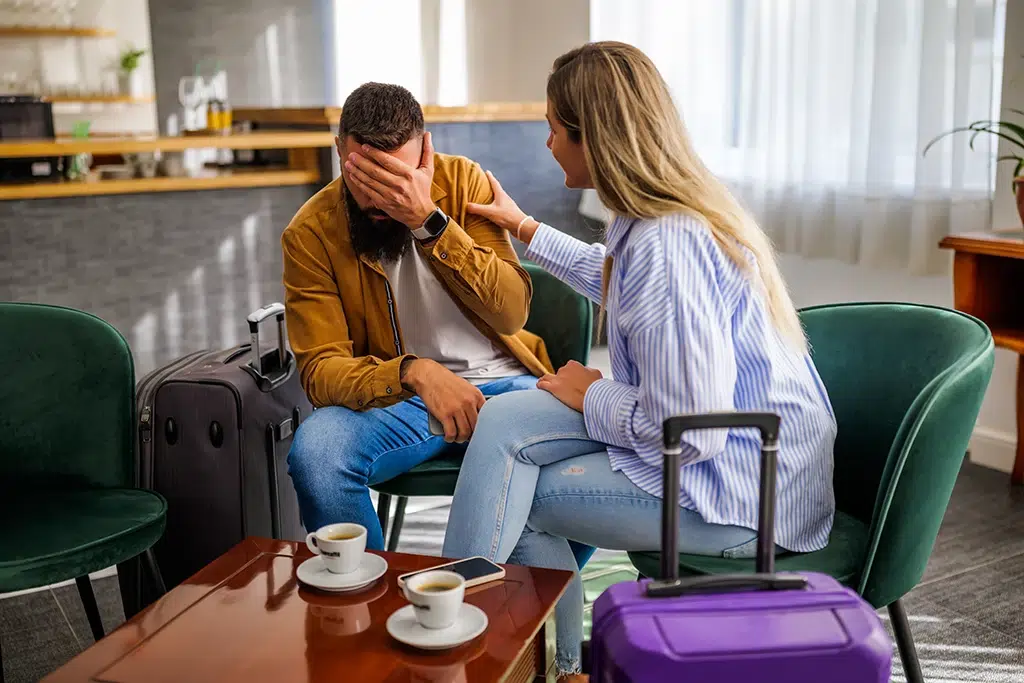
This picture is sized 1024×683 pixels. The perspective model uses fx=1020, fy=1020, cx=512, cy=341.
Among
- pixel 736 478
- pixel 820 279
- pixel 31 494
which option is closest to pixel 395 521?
pixel 31 494

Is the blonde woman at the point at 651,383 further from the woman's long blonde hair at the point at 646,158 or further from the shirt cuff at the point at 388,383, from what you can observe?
the shirt cuff at the point at 388,383

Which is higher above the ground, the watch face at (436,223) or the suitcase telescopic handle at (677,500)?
the watch face at (436,223)

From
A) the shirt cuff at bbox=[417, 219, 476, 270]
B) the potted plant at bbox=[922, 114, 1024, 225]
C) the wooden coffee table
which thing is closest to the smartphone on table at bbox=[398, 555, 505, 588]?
the wooden coffee table

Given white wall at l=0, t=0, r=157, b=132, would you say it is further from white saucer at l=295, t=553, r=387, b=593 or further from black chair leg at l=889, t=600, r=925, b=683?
black chair leg at l=889, t=600, r=925, b=683

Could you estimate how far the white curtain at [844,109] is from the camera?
3.00m

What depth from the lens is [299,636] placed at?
1.17 meters

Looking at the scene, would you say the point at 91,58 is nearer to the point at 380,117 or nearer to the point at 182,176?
the point at 182,176

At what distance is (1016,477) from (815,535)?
1743 mm

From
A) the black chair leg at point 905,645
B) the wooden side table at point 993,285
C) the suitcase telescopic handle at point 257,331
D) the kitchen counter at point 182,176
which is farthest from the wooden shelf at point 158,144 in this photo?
the black chair leg at point 905,645

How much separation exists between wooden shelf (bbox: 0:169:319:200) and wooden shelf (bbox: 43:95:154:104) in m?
3.20

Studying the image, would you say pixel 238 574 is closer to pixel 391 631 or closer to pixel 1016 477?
pixel 391 631

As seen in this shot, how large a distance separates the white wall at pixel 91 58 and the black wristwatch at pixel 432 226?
215 inches

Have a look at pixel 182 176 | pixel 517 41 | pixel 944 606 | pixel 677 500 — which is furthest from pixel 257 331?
pixel 517 41

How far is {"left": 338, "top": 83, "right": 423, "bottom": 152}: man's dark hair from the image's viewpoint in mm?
1754
